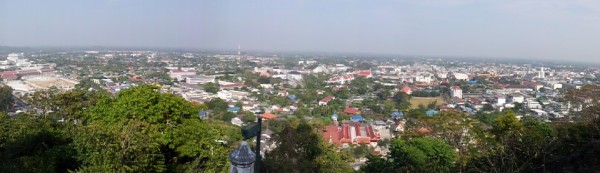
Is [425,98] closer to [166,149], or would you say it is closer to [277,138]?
[277,138]

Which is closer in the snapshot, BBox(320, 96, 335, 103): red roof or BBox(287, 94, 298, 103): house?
BBox(320, 96, 335, 103): red roof

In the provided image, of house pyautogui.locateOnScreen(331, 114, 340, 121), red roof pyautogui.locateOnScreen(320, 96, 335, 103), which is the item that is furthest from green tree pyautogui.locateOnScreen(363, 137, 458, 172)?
red roof pyautogui.locateOnScreen(320, 96, 335, 103)

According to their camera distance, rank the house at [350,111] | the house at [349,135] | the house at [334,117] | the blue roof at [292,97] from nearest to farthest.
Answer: the house at [349,135] < the house at [334,117] < the house at [350,111] < the blue roof at [292,97]

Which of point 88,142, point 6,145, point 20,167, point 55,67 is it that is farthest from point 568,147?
point 55,67

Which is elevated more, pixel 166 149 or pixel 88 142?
pixel 88 142

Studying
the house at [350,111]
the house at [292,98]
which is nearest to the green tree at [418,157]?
the house at [350,111]

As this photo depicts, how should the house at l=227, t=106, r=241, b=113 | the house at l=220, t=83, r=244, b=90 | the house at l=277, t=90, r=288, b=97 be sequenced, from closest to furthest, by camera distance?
the house at l=227, t=106, r=241, b=113
the house at l=277, t=90, r=288, b=97
the house at l=220, t=83, r=244, b=90

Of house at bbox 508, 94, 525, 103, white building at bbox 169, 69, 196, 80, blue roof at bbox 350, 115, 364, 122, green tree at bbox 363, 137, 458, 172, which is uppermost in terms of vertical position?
green tree at bbox 363, 137, 458, 172

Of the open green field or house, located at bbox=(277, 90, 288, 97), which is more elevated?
house, located at bbox=(277, 90, 288, 97)

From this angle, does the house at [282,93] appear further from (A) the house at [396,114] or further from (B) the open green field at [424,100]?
(A) the house at [396,114]

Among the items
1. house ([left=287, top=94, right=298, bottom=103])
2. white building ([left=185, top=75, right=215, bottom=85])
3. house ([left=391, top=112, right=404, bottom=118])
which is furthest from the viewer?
white building ([left=185, top=75, right=215, bottom=85])

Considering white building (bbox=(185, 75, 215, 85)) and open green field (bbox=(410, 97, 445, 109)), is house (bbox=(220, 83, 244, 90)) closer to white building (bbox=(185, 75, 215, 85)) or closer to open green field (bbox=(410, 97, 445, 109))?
white building (bbox=(185, 75, 215, 85))
